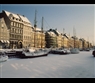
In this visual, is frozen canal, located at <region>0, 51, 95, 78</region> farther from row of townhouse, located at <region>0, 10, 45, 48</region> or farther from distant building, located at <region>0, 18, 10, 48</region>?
row of townhouse, located at <region>0, 10, 45, 48</region>

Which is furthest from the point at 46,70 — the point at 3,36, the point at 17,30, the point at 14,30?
the point at 17,30

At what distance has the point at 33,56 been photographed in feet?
88.6

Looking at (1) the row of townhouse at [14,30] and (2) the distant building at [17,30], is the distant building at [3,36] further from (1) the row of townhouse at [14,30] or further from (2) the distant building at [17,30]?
(2) the distant building at [17,30]

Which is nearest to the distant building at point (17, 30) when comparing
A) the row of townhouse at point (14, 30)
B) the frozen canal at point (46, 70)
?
the row of townhouse at point (14, 30)

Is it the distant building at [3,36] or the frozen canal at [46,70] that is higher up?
the distant building at [3,36]

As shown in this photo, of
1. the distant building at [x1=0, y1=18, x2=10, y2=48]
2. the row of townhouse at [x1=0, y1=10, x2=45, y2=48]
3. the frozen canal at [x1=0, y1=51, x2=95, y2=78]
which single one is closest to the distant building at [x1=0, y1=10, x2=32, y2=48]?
the row of townhouse at [x1=0, y1=10, x2=45, y2=48]

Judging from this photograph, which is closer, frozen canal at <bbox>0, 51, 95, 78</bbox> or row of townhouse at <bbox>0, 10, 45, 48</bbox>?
frozen canal at <bbox>0, 51, 95, 78</bbox>

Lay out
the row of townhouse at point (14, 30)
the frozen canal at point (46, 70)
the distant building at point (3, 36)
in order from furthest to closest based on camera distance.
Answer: the row of townhouse at point (14, 30) < the distant building at point (3, 36) < the frozen canal at point (46, 70)

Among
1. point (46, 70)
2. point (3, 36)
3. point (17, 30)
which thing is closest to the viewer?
point (46, 70)

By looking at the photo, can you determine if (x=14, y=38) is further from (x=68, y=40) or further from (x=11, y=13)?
(x=68, y=40)

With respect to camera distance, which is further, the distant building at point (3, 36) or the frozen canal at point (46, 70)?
the distant building at point (3, 36)

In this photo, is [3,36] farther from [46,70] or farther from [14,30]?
[46,70]
